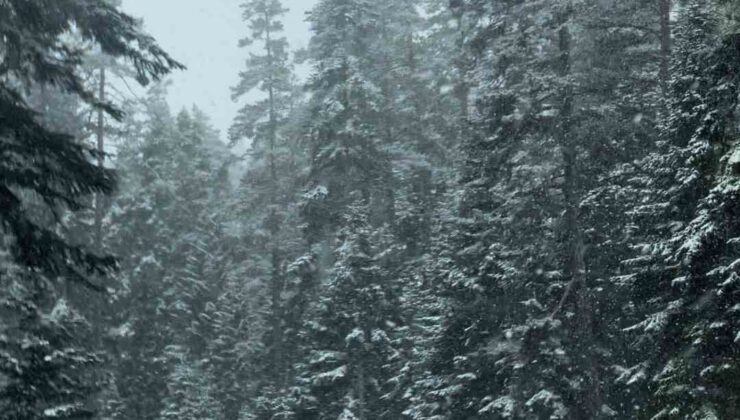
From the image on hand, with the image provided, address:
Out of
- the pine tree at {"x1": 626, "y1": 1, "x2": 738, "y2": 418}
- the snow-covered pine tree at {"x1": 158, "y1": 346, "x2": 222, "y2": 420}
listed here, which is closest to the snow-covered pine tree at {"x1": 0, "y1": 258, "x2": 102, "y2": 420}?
the pine tree at {"x1": 626, "y1": 1, "x2": 738, "y2": 418}

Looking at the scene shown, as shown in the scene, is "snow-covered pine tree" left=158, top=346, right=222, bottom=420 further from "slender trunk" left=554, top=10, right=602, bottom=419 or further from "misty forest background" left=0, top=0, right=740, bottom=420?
"slender trunk" left=554, top=10, right=602, bottom=419

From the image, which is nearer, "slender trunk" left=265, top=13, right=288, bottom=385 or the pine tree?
the pine tree

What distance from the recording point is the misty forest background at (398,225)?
42.3 feet

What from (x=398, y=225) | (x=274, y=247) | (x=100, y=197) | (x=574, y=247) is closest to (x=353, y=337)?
(x=398, y=225)

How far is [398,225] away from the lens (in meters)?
35.2

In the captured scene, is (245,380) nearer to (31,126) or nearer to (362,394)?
(362,394)

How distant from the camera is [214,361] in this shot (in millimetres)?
38750

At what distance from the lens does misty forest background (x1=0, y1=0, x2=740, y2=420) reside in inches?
508

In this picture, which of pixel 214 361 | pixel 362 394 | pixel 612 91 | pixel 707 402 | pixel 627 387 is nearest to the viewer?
pixel 707 402

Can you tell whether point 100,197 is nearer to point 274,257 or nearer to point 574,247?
point 274,257

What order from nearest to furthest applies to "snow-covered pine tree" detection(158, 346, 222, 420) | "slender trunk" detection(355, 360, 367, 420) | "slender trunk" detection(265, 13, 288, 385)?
"slender trunk" detection(355, 360, 367, 420) < "snow-covered pine tree" detection(158, 346, 222, 420) < "slender trunk" detection(265, 13, 288, 385)


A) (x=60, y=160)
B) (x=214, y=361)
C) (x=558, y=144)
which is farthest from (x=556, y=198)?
(x=214, y=361)

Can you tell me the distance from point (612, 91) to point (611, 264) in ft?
13.5

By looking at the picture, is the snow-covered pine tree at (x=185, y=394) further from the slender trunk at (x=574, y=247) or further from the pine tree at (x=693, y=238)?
the pine tree at (x=693, y=238)
